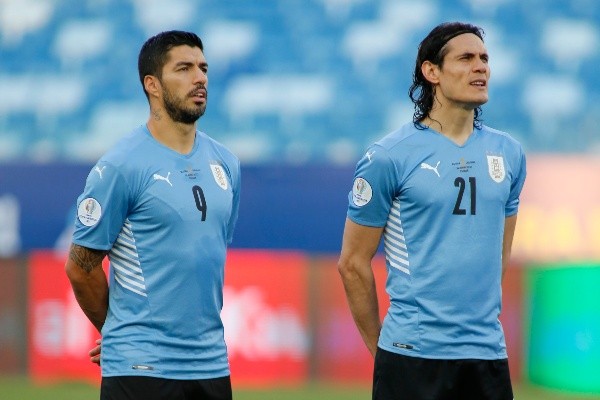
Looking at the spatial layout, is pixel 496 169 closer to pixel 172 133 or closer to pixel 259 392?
pixel 172 133

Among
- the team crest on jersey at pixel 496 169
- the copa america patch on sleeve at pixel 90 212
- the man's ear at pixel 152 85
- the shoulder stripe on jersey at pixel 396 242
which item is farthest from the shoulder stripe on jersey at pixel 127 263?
the team crest on jersey at pixel 496 169

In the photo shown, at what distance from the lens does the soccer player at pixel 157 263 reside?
13.1 feet

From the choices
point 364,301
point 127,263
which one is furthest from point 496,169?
point 127,263

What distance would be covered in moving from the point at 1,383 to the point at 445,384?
6.21m

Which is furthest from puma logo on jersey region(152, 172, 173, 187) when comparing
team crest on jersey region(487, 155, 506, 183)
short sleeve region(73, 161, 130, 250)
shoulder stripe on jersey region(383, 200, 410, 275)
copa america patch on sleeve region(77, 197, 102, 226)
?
team crest on jersey region(487, 155, 506, 183)

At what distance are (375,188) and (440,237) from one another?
11.1 inches

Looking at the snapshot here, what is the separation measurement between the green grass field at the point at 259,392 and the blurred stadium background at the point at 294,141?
90 millimetres

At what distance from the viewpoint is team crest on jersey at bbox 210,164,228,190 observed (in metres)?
4.24

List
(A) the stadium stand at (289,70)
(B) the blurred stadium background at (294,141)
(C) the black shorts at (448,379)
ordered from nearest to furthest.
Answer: (C) the black shorts at (448,379), (B) the blurred stadium background at (294,141), (A) the stadium stand at (289,70)

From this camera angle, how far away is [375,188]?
4059mm

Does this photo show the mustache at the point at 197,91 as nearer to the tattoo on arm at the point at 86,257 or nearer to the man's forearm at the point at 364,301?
the tattoo on arm at the point at 86,257

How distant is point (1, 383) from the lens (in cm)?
936

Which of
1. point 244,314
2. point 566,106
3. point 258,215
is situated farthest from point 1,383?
point 566,106

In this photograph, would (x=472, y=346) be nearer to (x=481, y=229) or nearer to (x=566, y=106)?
(x=481, y=229)
